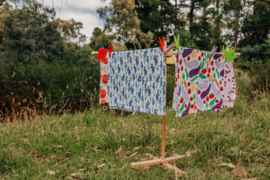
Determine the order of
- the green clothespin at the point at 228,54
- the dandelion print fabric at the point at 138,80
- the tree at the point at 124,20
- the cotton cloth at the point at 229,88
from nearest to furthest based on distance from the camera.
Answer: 1. the dandelion print fabric at the point at 138,80
2. the green clothespin at the point at 228,54
3. the cotton cloth at the point at 229,88
4. the tree at the point at 124,20

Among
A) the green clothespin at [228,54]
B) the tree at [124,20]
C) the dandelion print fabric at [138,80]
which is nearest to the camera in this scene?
the dandelion print fabric at [138,80]

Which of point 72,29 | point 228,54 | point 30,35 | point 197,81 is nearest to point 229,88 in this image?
point 228,54

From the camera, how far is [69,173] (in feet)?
8.16

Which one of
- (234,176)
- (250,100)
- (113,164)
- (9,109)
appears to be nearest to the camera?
(234,176)

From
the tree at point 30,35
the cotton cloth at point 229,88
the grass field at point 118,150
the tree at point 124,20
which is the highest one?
the tree at point 124,20

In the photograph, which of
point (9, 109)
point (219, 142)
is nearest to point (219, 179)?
point (219, 142)

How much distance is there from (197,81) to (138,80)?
69cm

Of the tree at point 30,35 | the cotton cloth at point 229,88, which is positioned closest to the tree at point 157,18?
the tree at point 30,35

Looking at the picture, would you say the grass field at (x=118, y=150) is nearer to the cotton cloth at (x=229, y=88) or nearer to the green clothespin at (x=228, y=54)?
the cotton cloth at (x=229, y=88)

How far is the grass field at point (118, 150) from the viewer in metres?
2.46

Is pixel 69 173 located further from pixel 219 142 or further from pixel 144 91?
pixel 219 142

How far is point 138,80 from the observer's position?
272cm

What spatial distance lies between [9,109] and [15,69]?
881mm

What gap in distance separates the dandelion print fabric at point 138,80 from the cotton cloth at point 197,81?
188 millimetres
